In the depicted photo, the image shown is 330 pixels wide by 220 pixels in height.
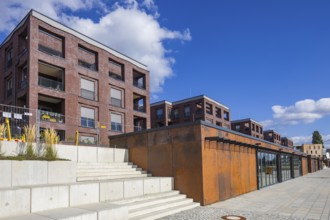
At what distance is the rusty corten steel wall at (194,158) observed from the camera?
12266mm

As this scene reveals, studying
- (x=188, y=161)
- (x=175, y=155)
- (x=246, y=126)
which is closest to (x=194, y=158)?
(x=188, y=161)

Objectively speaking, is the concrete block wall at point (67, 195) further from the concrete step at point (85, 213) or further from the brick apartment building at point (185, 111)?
the brick apartment building at point (185, 111)

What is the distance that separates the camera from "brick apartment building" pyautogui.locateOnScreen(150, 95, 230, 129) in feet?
195

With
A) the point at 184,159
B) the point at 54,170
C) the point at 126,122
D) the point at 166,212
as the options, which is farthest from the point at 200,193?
the point at 126,122

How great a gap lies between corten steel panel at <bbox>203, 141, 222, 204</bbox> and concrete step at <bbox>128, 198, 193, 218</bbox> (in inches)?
35.0

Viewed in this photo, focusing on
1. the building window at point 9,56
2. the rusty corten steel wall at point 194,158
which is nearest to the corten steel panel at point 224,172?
the rusty corten steel wall at point 194,158

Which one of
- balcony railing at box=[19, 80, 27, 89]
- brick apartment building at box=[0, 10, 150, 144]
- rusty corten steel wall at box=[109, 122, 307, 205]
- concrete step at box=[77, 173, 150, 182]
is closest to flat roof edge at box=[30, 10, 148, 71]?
brick apartment building at box=[0, 10, 150, 144]

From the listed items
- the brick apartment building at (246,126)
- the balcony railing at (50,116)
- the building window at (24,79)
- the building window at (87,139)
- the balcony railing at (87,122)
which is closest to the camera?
the balcony railing at (50,116)

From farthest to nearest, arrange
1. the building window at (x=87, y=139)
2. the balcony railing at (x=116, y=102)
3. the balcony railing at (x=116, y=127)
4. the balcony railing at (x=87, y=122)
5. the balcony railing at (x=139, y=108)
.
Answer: the balcony railing at (x=139, y=108) → the balcony railing at (x=116, y=102) → the balcony railing at (x=116, y=127) → the balcony railing at (x=87, y=122) → the building window at (x=87, y=139)

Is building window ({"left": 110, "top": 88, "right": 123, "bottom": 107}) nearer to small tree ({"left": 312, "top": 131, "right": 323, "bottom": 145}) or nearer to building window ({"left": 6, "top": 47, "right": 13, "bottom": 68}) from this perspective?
building window ({"left": 6, "top": 47, "right": 13, "bottom": 68})

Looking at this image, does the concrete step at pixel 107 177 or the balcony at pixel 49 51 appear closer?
the concrete step at pixel 107 177

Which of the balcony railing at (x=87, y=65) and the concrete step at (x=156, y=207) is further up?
the balcony railing at (x=87, y=65)

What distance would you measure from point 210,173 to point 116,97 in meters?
23.8

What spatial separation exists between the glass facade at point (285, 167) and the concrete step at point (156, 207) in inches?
691
